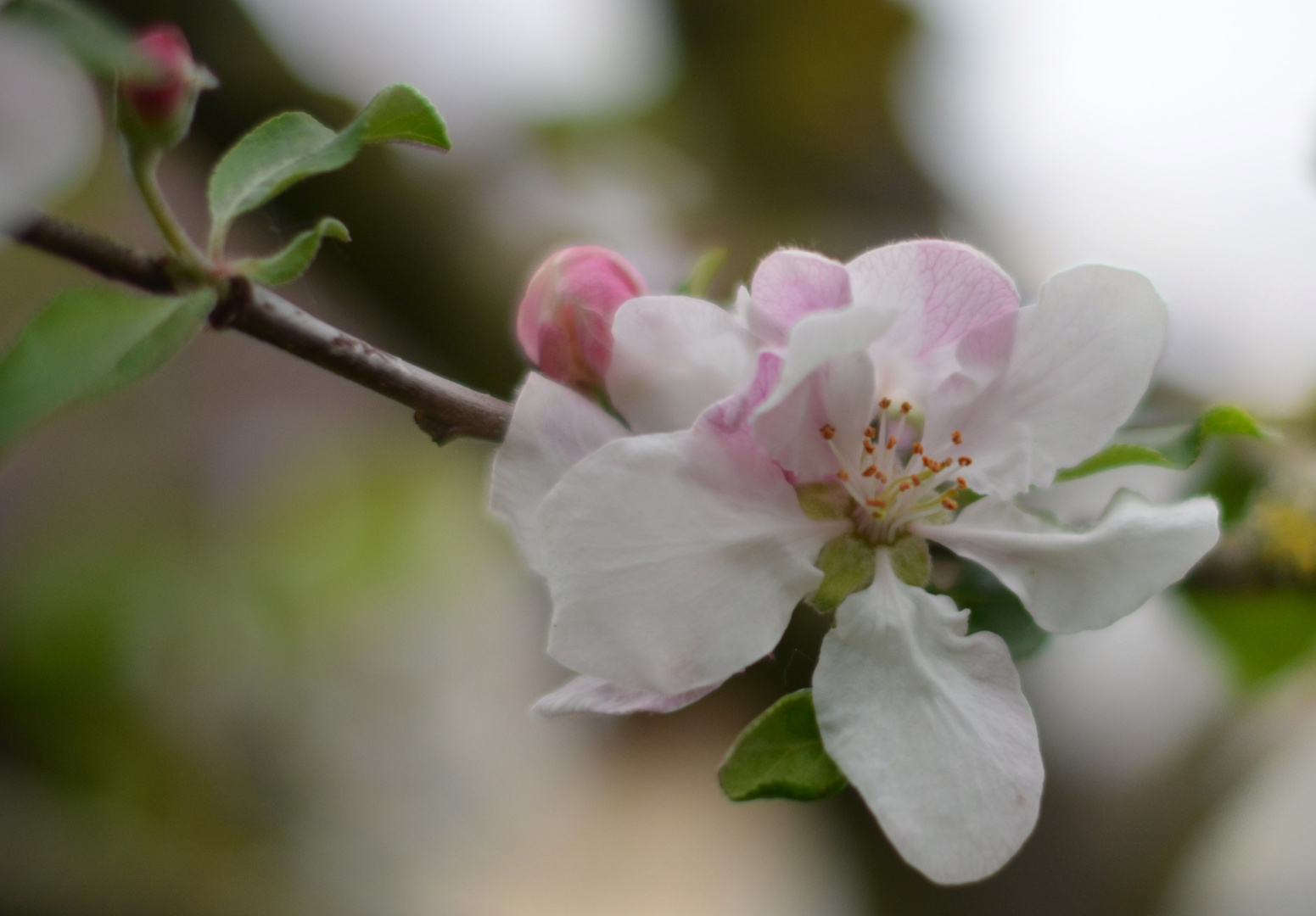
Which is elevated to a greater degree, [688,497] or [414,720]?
[688,497]

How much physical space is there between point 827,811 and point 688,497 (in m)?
1.41

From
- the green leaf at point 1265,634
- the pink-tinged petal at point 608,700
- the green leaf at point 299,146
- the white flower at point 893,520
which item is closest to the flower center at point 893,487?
the white flower at point 893,520

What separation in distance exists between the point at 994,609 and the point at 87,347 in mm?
377

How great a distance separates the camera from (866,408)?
0.39 meters

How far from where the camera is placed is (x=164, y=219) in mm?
324

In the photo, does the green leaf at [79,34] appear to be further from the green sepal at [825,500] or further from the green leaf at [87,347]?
the green sepal at [825,500]

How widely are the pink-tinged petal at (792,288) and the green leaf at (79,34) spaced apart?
0.22 metres

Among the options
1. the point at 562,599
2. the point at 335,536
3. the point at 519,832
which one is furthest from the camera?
the point at 335,536

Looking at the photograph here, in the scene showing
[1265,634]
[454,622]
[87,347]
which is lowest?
[454,622]

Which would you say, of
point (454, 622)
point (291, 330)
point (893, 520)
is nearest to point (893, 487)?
point (893, 520)

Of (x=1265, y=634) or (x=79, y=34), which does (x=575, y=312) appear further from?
(x=1265, y=634)

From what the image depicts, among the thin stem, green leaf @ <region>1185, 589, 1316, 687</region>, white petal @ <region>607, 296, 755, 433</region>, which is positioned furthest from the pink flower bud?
green leaf @ <region>1185, 589, 1316, 687</region>

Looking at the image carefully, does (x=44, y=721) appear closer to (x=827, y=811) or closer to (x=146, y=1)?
(x=146, y=1)

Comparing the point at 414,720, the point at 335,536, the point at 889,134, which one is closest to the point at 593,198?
the point at 889,134
